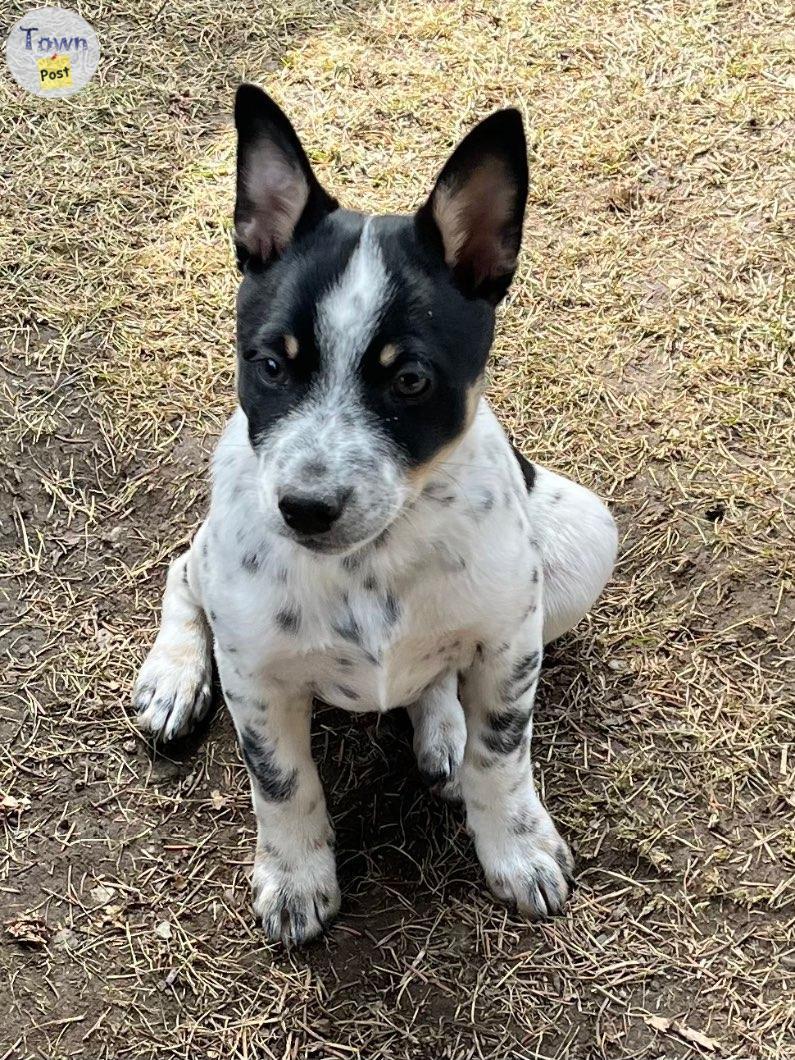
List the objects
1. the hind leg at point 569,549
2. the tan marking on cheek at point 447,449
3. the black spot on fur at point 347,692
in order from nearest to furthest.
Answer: the tan marking on cheek at point 447,449, the black spot on fur at point 347,692, the hind leg at point 569,549

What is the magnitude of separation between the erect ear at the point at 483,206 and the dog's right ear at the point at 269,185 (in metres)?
0.33

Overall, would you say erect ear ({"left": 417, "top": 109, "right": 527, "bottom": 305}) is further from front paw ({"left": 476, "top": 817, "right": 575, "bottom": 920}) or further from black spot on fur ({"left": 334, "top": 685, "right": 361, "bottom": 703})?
front paw ({"left": 476, "top": 817, "right": 575, "bottom": 920})

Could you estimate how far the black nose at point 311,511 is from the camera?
3018 millimetres

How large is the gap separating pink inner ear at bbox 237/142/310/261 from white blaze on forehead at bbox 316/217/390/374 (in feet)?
1.08

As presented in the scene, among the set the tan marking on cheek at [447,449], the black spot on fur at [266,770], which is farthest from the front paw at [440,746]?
the tan marking on cheek at [447,449]

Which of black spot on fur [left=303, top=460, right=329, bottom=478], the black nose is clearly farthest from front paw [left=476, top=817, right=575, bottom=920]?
black spot on fur [left=303, top=460, right=329, bottom=478]

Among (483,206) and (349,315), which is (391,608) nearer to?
(349,315)

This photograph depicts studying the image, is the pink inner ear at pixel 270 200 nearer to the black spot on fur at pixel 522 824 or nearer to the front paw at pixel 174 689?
the front paw at pixel 174 689

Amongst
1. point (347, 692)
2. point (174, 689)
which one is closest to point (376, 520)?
point (347, 692)

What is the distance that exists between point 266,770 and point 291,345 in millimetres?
1467

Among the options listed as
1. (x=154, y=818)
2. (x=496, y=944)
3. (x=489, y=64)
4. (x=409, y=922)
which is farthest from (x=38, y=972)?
(x=489, y=64)

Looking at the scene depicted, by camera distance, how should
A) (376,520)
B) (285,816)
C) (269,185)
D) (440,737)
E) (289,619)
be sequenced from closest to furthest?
(376,520) → (269,185) → (289,619) → (285,816) → (440,737)

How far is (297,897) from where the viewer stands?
13.2ft

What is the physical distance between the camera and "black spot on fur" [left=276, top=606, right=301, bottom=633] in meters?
3.45
